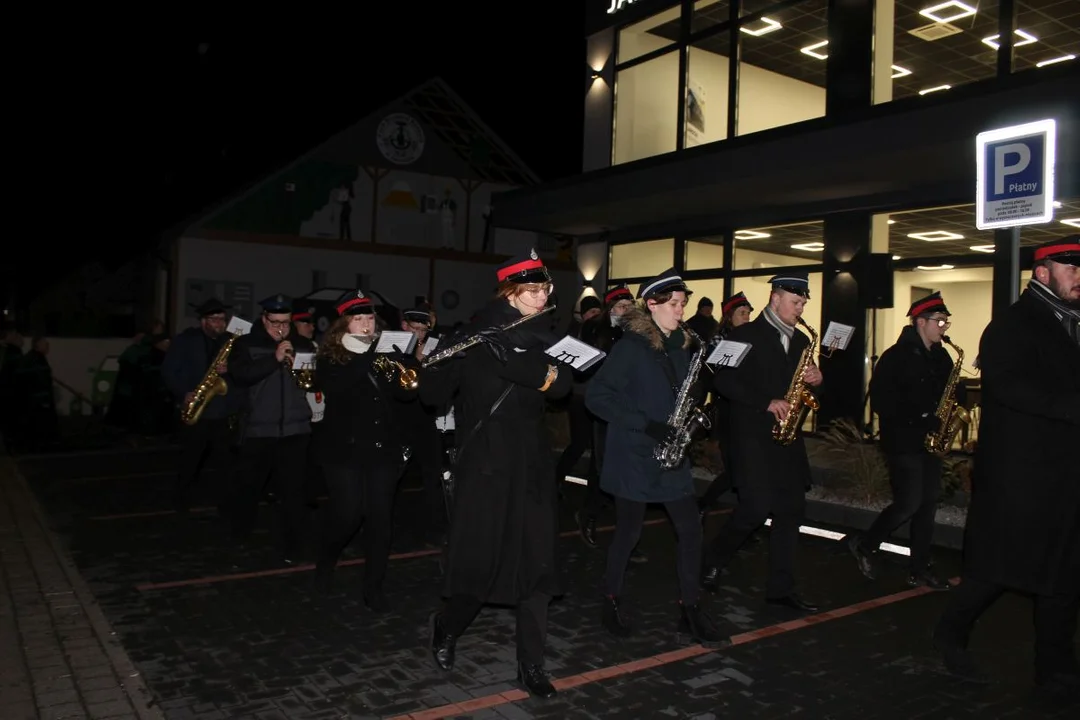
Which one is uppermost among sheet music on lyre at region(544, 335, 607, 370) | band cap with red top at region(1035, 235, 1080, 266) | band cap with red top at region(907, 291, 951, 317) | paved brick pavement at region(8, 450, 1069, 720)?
band cap with red top at region(1035, 235, 1080, 266)

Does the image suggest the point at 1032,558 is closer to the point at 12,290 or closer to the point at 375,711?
the point at 375,711

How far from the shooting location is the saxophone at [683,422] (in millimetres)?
5086

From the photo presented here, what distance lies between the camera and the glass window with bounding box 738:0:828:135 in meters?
15.4

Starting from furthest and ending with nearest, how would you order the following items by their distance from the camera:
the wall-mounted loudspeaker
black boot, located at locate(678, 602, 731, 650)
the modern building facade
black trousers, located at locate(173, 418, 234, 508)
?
the wall-mounted loudspeaker < the modern building facade < black trousers, located at locate(173, 418, 234, 508) < black boot, located at locate(678, 602, 731, 650)

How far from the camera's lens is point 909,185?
13.2m

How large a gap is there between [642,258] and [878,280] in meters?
6.39

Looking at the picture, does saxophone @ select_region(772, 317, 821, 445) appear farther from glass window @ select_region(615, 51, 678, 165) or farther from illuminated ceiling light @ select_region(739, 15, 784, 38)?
glass window @ select_region(615, 51, 678, 165)

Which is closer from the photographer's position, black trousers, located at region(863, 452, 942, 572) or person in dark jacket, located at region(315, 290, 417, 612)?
person in dark jacket, located at region(315, 290, 417, 612)

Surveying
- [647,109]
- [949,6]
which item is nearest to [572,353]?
[949,6]

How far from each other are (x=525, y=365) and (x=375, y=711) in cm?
176

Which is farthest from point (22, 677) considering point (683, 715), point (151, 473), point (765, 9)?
point (765, 9)

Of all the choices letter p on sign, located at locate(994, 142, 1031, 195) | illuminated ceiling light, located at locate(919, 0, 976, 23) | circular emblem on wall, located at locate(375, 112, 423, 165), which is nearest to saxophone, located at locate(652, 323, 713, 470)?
letter p on sign, located at locate(994, 142, 1031, 195)

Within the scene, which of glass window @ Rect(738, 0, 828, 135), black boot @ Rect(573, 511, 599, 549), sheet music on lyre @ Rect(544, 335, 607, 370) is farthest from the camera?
glass window @ Rect(738, 0, 828, 135)

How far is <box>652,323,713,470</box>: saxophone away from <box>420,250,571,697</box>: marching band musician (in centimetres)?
88
